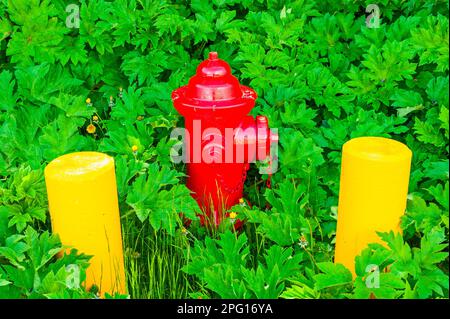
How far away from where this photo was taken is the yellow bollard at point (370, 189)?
8.45ft

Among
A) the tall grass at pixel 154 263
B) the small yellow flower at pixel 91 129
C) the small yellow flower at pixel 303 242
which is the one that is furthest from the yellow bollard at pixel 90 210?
the small yellow flower at pixel 91 129

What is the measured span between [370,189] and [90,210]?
1.16 metres

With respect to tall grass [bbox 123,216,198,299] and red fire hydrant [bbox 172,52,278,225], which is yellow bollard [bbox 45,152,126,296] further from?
red fire hydrant [bbox 172,52,278,225]

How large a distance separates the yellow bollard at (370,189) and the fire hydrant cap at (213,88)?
0.71 m

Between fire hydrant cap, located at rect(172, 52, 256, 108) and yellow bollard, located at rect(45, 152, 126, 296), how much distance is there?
2.12 feet

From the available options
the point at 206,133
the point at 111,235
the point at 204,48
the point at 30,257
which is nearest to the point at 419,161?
the point at 206,133

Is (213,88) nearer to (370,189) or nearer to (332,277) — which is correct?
(370,189)

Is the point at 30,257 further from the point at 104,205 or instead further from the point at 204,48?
the point at 204,48

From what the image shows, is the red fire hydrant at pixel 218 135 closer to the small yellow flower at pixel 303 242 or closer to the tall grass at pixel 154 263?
the tall grass at pixel 154 263

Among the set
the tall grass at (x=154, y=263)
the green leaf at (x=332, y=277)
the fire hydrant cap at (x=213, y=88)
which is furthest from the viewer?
the fire hydrant cap at (x=213, y=88)

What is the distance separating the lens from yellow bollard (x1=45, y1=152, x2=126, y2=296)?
8.41 ft

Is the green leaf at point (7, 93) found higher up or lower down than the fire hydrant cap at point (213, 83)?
lower down

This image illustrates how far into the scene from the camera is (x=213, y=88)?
3.11 meters

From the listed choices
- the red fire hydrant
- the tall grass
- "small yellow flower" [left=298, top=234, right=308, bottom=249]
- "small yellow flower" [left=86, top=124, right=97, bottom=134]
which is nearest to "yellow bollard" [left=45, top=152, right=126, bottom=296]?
the tall grass
